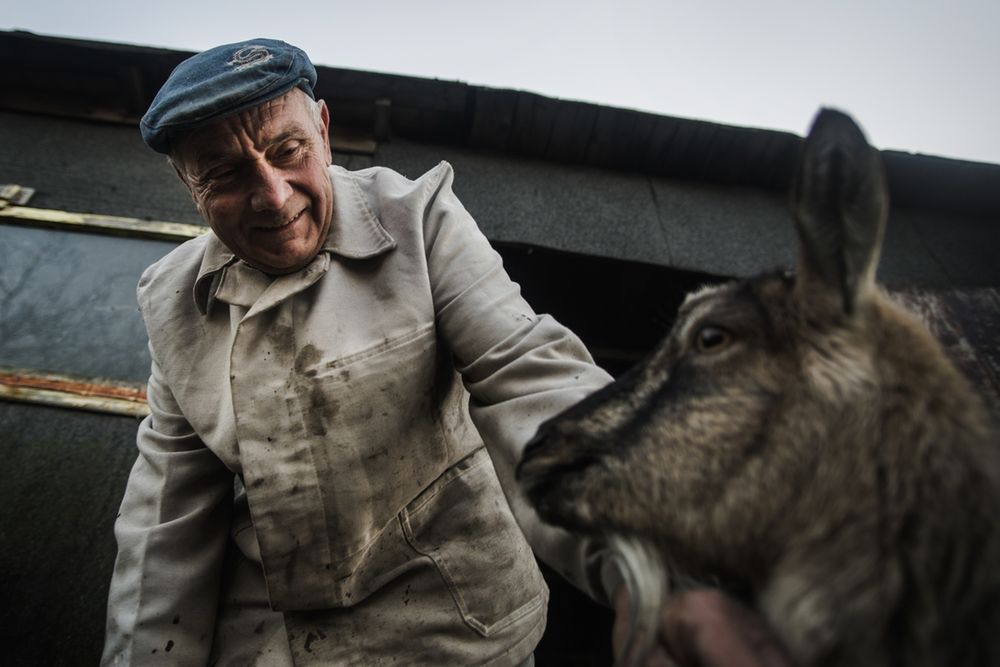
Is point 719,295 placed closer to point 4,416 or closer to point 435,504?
point 435,504

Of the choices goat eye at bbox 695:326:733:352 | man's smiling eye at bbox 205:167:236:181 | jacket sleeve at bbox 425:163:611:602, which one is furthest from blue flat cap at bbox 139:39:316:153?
goat eye at bbox 695:326:733:352

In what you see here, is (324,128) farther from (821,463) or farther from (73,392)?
(73,392)

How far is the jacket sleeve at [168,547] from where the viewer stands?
1.87 m

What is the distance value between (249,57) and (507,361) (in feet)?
4.47

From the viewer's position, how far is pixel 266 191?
1.79 meters

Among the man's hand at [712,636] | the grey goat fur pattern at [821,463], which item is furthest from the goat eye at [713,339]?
the man's hand at [712,636]

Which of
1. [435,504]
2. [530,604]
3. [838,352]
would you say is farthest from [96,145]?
[838,352]

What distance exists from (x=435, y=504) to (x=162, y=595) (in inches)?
41.0

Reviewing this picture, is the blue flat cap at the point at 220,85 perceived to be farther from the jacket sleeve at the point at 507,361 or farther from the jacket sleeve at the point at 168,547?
the jacket sleeve at the point at 168,547

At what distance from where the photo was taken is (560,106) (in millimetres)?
4430

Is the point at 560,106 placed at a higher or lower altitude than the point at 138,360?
higher

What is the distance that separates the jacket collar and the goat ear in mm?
1316

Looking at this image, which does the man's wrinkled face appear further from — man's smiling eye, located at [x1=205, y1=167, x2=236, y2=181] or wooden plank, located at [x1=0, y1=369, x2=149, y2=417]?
wooden plank, located at [x1=0, y1=369, x2=149, y2=417]

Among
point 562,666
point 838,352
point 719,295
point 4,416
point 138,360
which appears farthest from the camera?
point 562,666
